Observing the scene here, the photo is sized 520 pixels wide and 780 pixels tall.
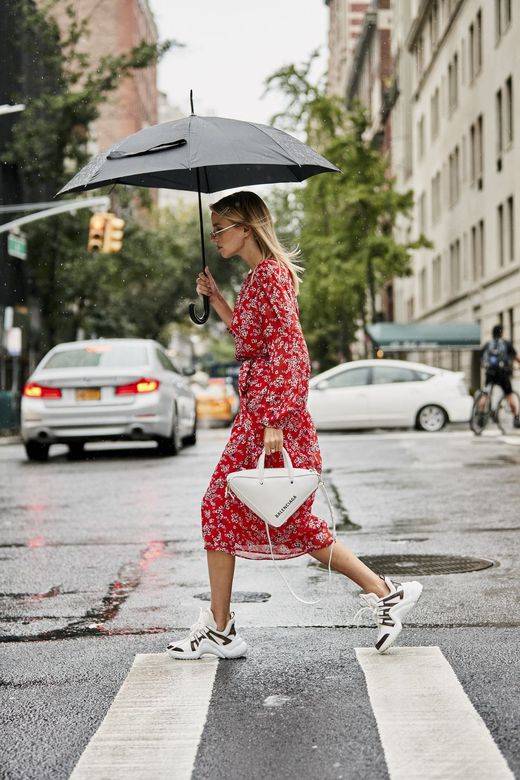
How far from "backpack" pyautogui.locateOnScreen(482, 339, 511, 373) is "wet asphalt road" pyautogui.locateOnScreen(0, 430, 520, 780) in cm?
965

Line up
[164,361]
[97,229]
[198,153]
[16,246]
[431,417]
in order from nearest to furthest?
[198,153] < [164,361] < [431,417] < [97,229] < [16,246]

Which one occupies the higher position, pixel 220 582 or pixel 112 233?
pixel 112 233

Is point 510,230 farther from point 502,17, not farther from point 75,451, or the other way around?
point 75,451

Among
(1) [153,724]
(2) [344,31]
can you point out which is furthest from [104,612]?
(2) [344,31]

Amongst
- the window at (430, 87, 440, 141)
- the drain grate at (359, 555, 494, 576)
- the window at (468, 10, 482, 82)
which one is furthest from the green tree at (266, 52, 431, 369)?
the drain grate at (359, 555, 494, 576)

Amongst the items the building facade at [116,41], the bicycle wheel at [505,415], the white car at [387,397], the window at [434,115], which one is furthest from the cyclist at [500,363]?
the building facade at [116,41]

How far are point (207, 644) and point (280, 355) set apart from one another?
1.14 meters

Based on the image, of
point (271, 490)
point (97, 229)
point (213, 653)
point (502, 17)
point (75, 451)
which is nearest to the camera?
point (271, 490)

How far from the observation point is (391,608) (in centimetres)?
485

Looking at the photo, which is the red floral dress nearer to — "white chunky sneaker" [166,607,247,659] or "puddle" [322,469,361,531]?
"white chunky sneaker" [166,607,247,659]

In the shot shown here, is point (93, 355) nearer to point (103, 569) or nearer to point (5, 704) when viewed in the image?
point (103, 569)

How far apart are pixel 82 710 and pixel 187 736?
0.51 meters

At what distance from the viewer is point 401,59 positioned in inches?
2361

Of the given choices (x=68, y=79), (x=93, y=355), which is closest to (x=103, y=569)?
(x=93, y=355)
